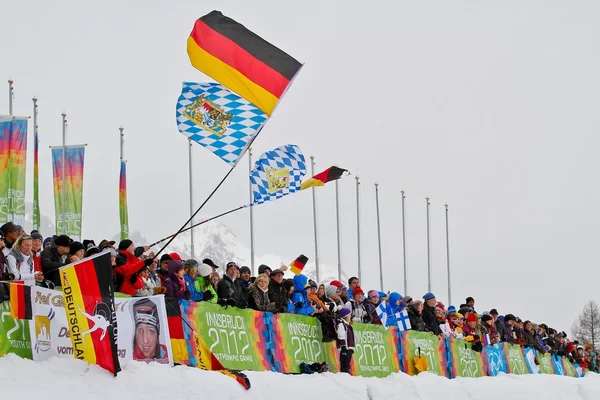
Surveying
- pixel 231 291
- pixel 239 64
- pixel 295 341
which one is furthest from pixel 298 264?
pixel 239 64

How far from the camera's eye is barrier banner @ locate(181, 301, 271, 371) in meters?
13.6

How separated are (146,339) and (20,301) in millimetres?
1962

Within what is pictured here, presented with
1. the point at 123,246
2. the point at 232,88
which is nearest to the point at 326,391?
the point at 123,246

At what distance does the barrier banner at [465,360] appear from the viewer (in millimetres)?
22469

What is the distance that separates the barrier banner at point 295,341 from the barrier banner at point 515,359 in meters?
11.1

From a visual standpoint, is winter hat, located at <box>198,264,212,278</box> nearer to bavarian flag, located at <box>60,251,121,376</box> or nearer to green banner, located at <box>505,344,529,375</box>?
bavarian flag, located at <box>60,251,121,376</box>

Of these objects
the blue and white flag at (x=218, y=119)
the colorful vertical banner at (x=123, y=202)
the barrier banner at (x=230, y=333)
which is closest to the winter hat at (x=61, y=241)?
the barrier banner at (x=230, y=333)

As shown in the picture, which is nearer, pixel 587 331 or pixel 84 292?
pixel 84 292

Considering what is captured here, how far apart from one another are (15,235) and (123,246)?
6.34 ft

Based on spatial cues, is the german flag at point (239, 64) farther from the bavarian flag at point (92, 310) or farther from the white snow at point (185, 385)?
the bavarian flag at point (92, 310)

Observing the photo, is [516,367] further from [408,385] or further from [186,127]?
[186,127]

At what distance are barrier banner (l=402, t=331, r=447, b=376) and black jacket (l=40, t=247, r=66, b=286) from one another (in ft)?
31.5

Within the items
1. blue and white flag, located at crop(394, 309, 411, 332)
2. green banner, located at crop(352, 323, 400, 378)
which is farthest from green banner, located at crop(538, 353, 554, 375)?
green banner, located at crop(352, 323, 400, 378)

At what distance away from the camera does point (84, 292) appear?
36.1ft
